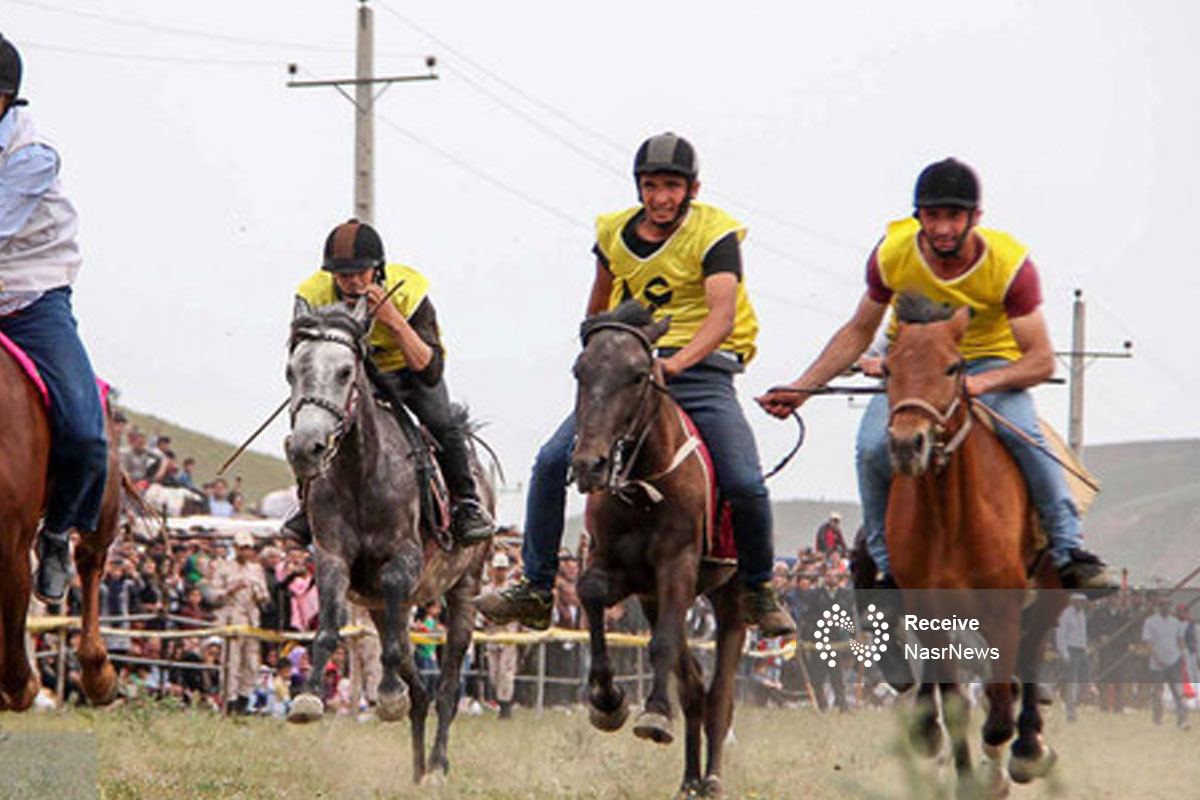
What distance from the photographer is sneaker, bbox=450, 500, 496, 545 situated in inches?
593

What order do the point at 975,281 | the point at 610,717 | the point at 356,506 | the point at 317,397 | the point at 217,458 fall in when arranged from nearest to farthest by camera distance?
the point at 975,281, the point at 610,717, the point at 317,397, the point at 356,506, the point at 217,458

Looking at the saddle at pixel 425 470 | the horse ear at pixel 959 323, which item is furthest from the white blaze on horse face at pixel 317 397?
the horse ear at pixel 959 323

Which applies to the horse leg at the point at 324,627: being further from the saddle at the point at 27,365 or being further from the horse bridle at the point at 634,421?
the saddle at the point at 27,365

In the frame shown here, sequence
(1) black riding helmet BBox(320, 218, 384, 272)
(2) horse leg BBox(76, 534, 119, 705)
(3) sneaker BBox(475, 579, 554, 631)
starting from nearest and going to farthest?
(2) horse leg BBox(76, 534, 119, 705)
(3) sneaker BBox(475, 579, 554, 631)
(1) black riding helmet BBox(320, 218, 384, 272)

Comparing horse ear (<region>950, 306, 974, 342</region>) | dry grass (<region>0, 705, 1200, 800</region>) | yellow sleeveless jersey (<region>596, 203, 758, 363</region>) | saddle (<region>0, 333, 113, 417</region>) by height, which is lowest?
dry grass (<region>0, 705, 1200, 800</region>)

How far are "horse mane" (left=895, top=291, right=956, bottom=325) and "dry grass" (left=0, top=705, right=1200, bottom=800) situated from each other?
1.91 m

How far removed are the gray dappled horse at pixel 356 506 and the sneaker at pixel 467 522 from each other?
15cm

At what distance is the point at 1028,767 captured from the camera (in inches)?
447

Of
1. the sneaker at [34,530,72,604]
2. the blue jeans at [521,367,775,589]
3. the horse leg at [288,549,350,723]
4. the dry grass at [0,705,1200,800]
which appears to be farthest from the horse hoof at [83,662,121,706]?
the blue jeans at [521,367,775,589]

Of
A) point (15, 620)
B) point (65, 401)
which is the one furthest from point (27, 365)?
point (15, 620)

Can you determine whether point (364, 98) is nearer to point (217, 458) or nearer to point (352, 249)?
point (352, 249)

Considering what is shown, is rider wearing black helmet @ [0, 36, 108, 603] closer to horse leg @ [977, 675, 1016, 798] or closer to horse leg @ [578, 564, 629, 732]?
horse leg @ [578, 564, 629, 732]

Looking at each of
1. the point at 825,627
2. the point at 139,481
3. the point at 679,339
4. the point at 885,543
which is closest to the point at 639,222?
the point at 679,339

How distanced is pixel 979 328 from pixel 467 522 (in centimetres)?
498
